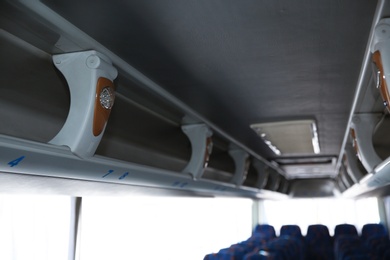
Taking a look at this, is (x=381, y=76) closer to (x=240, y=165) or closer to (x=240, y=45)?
(x=240, y=45)

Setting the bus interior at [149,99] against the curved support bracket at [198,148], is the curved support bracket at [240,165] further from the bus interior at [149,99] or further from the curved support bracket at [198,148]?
the curved support bracket at [198,148]

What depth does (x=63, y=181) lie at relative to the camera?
2297 millimetres

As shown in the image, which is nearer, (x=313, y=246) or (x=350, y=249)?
(x=350, y=249)

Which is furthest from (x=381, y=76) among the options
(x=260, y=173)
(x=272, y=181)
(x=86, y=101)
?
(x=272, y=181)

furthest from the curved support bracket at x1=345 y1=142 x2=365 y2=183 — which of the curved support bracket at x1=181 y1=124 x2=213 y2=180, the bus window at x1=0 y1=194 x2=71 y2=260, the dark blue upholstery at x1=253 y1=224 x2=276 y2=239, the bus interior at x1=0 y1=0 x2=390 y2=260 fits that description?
the dark blue upholstery at x1=253 y1=224 x2=276 y2=239

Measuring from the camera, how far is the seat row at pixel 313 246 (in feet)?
15.8

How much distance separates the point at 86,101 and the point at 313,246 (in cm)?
774

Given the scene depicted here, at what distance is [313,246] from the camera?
8.45 meters

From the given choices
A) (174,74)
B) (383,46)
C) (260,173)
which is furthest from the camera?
(260,173)

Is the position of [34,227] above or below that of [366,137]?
below

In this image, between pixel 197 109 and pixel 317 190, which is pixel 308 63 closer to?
pixel 197 109

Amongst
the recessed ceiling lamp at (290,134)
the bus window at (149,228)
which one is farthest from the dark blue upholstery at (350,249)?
the bus window at (149,228)

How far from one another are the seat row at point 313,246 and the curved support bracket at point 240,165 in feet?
3.06

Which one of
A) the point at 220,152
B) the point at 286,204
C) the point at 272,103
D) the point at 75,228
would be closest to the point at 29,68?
the point at 75,228
